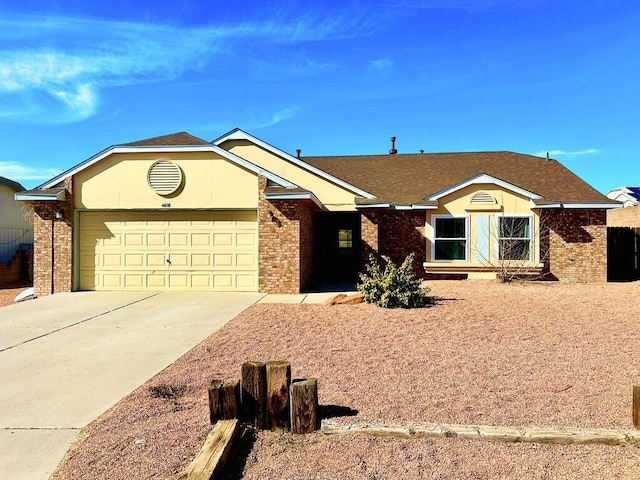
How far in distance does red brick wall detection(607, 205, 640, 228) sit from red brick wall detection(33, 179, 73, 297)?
92.2 feet

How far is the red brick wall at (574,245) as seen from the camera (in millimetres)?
15602

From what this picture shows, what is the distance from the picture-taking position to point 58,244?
43.2 feet

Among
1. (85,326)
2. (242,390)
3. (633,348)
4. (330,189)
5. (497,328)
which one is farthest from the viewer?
(330,189)

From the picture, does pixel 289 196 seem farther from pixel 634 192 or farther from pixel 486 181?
pixel 634 192

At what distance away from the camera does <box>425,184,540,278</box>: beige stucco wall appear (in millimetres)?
15570

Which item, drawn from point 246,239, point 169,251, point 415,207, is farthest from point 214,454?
point 415,207

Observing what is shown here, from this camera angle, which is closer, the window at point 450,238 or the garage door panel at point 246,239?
the garage door panel at point 246,239

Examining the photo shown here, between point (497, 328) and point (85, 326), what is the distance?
8040 mm

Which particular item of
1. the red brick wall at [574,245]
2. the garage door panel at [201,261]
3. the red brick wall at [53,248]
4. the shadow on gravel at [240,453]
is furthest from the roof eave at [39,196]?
the red brick wall at [574,245]

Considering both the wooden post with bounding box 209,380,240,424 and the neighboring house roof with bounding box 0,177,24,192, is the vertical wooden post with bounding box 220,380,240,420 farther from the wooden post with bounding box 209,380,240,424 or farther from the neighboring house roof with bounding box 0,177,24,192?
the neighboring house roof with bounding box 0,177,24,192

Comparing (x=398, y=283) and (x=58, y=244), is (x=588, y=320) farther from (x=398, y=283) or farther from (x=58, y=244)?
(x=58, y=244)

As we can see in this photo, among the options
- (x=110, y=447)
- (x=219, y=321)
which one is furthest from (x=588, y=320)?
(x=110, y=447)

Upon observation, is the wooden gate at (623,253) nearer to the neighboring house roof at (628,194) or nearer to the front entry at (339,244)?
the front entry at (339,244)

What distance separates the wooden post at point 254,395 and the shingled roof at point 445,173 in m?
12.5
